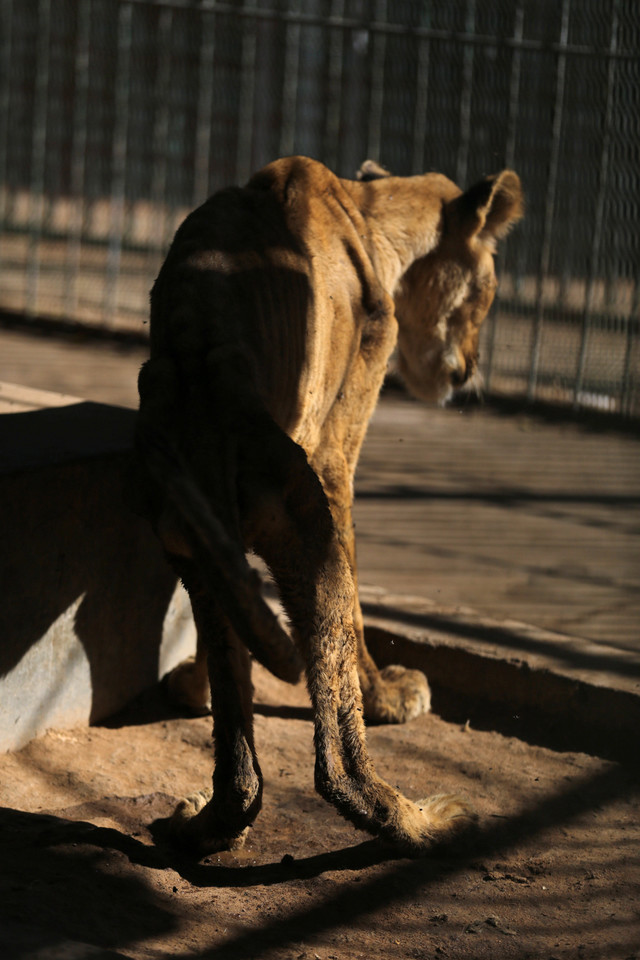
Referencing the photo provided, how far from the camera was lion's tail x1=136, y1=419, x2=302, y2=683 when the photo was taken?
2.40 meters

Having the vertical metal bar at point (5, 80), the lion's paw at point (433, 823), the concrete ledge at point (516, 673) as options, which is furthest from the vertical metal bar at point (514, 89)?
the lion's paw at point (433, 823)

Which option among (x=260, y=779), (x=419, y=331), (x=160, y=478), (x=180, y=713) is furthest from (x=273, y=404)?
(x=419, y=331)

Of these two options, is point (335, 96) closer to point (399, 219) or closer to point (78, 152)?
point (78, 152)

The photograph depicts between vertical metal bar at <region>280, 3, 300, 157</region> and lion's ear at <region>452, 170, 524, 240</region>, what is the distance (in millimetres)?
5928

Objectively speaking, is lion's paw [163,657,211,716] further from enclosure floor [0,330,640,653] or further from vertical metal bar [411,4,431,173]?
vertical metal bar [411,4,431,173]

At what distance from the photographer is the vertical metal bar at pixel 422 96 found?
9.84 metres

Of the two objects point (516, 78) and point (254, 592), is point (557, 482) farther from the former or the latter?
point (254, 592)

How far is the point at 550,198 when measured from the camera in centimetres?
927

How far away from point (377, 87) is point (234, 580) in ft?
28.3

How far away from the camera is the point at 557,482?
293 inches

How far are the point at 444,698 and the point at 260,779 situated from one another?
1.50 m

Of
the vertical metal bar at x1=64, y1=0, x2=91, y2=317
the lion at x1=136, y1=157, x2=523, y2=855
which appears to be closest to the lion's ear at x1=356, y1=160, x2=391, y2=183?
the lion at x1=136, y1=157, x2=523, y2=855

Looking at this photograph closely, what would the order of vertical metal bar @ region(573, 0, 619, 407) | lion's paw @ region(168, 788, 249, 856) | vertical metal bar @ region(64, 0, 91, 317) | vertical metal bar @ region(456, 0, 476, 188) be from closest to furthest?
lion's paw @ region(168, 788, 249, 856), vertical metal bar @ region(573, 0, 619, 407), vertical metal bar @ region(456, 0, 476, 188), vertical metal bar @ region(64, 0, 91, 317)

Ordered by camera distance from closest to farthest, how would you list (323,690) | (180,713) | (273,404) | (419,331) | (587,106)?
(323,690)
(273,404)
(180,713)
(419,331)
(587,106)
